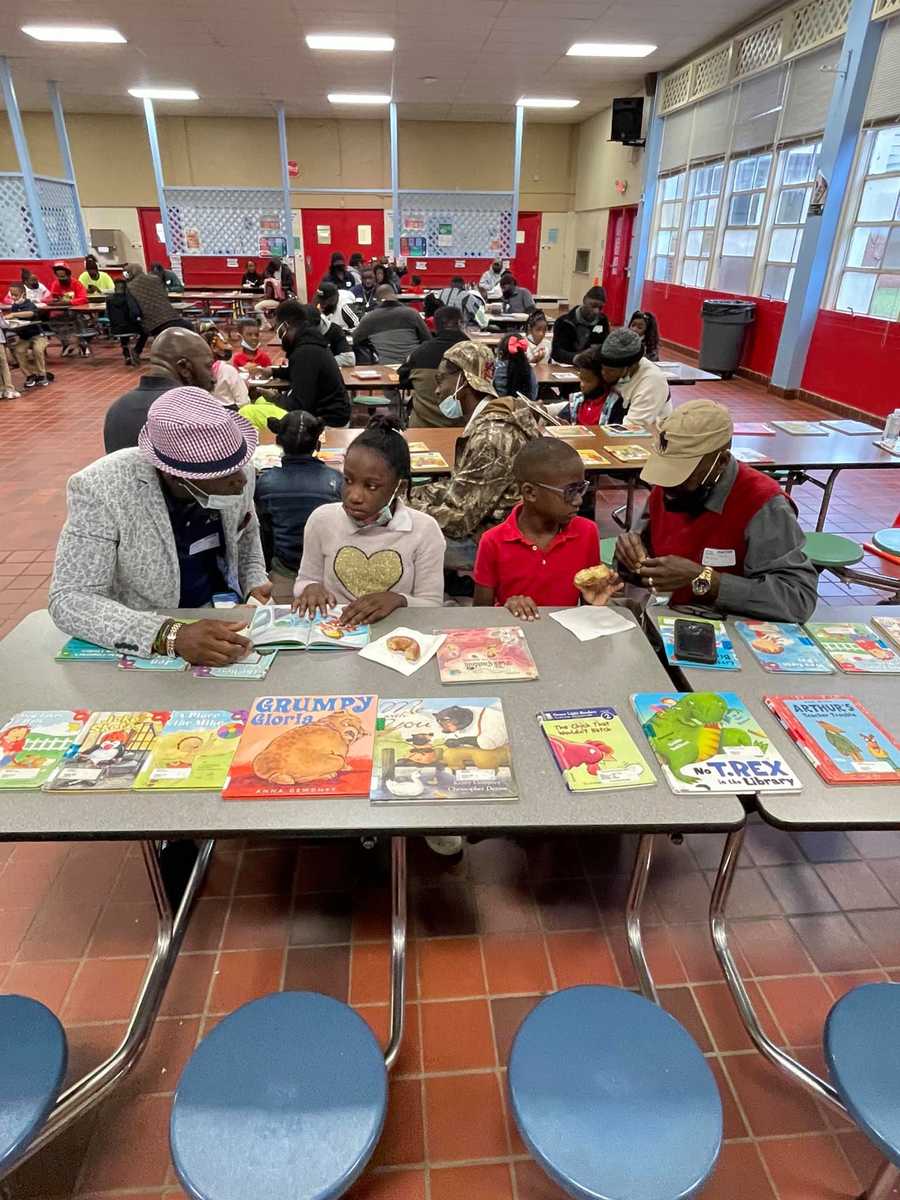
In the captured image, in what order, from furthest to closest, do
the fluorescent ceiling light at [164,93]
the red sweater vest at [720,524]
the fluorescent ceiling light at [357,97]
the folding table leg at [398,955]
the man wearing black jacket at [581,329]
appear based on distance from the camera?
1. the fluorescent ceiling light at [357,97]
2. the fluorescent ceiling light at [164,93]
3. the man wearing black jacket at [581,329]
4. the red sweater vest at [720,524]
5. the folding table leg at [398,955]

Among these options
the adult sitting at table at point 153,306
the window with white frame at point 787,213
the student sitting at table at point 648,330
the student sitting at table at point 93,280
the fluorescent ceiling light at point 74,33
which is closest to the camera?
the adult sitting at table at point 153,306

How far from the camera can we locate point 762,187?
373 inches

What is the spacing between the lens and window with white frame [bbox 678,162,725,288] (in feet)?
35.4

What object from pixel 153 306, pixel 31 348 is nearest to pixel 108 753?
pixel 153 306

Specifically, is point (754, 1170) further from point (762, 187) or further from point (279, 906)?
point (762, 187)

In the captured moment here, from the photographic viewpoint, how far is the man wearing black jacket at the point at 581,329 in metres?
7.08

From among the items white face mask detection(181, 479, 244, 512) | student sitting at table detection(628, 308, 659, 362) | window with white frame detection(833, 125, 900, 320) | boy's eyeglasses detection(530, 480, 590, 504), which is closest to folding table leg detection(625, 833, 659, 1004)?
boy's eyeglasses detection(530, 480, 590, 504)

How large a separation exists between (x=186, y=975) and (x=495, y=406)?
2757mm

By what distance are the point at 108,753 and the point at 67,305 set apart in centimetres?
1286

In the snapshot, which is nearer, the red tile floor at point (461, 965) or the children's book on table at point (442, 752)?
the children's book on table at point (442, 752)

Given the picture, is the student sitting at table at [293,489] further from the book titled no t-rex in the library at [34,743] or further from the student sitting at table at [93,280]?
the student sitting at table at [93,280]

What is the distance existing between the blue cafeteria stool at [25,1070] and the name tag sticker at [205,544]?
1251 millimetres

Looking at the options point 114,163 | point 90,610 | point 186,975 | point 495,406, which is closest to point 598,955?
point 186,975

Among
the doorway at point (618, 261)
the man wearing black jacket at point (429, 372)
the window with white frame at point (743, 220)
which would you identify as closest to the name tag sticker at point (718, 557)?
the man wearing black jacket at point (429, 372)
